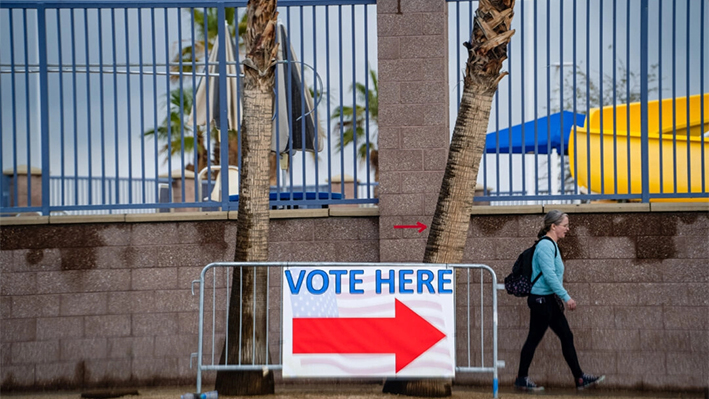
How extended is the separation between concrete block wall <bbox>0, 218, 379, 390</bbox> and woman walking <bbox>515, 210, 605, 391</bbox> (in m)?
1.69

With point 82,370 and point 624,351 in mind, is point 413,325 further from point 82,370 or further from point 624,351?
point 82,370

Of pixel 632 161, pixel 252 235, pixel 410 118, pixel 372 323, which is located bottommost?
pixel 372 323

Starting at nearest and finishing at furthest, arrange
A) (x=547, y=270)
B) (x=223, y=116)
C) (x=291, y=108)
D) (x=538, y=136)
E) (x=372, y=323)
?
(x=372, y=323), (x=547, y=270), (x=291, y=108), (x=223, y=116), (x=538, y=136)

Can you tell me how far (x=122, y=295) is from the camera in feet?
26.8

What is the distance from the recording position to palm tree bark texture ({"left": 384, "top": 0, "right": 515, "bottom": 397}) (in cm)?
655

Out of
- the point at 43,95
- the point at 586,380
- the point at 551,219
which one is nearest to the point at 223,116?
the point at 43,95

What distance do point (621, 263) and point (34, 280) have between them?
560 centimetres

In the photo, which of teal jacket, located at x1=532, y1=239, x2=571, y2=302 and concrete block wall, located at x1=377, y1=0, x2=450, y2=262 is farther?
concrete block wall, located at x1=377, y1=0, x2=450, y2=262

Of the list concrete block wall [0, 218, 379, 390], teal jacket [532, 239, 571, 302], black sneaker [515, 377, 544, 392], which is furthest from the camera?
concrete block wall [0, 218, 379, 390]

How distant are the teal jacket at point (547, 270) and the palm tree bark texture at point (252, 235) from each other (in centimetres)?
231

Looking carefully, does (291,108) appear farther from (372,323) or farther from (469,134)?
(372,323)

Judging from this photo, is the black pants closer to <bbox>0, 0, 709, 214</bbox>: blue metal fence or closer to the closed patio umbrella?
<bbox>0, 0, 709, 214</bbox>: blue metal fence

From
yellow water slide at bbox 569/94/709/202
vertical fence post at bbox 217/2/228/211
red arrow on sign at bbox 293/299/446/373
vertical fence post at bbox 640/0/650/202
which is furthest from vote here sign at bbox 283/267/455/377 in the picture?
vertical fence post at bbox 640/0/650/202

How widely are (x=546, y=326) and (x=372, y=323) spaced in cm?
172
